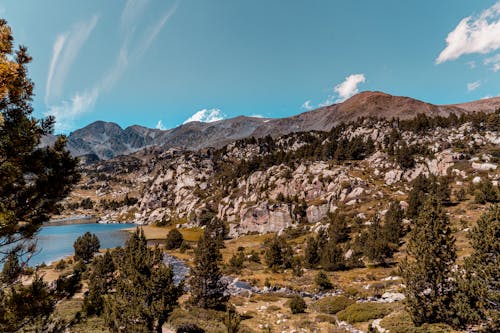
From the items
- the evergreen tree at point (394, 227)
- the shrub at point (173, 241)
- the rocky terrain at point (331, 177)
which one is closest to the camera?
the evergreen tree at point (394, 227)

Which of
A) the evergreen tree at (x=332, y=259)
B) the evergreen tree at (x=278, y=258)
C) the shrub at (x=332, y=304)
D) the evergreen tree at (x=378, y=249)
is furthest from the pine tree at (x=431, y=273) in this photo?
the evergreen tree at (x=278, y=258)

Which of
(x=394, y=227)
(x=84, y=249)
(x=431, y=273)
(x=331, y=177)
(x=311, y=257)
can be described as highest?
(x=331, y=177)

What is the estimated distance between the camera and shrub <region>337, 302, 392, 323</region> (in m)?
27.4

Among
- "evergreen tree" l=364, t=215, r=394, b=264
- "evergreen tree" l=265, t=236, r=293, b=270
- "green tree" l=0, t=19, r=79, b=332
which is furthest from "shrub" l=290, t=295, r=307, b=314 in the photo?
"green tree" l=0, t=19, r=79, b=332

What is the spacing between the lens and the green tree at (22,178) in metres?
8.48

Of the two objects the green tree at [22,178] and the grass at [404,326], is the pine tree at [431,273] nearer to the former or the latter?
the grass at [404,326]

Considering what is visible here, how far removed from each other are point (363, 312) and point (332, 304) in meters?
5.91

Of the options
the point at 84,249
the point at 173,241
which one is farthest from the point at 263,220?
the point at 84,249

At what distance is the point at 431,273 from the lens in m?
21.5

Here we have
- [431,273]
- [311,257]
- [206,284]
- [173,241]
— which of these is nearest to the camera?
[431,273]

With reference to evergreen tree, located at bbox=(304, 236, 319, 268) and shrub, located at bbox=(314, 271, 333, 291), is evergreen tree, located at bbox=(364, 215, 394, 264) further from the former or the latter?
shrub, located at bbox=(314, 271, 333, 291)

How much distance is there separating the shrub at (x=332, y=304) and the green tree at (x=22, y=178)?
101ft

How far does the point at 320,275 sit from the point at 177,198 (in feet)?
479

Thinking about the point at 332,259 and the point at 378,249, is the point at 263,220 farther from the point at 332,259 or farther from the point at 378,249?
the point at 378,249
